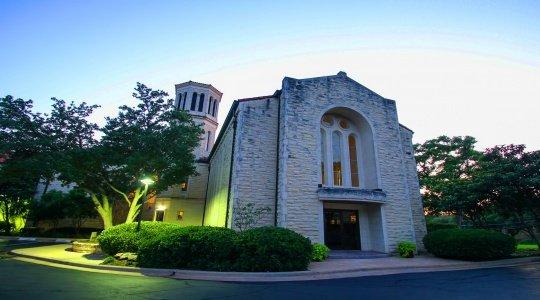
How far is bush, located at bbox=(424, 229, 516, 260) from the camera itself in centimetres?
1180

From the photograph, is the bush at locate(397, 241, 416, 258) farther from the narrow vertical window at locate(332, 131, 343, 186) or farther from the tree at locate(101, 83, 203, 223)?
the tree at locate(101, 83, 203, 223)

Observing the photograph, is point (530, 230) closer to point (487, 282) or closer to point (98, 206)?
point (487, 282)

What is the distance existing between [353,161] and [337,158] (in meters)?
1.22

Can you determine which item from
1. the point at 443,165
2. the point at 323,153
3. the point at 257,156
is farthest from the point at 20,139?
the point at 443,165

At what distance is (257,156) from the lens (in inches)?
587

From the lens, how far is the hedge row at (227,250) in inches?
342

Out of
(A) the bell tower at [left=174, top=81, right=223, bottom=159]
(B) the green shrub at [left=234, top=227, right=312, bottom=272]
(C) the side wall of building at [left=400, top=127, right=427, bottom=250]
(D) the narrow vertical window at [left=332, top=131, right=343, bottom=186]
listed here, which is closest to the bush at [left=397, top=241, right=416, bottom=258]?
(C) the side wall of building at [left=400, top=127, right=427, bottom=250]

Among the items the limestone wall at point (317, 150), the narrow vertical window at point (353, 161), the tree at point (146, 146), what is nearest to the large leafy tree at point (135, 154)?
the tree at point (146, 146)

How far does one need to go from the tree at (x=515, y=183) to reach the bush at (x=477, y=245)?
3.53 metres

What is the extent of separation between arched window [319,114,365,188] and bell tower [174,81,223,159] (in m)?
20.7

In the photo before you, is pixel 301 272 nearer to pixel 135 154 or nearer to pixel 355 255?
pixel 355 255

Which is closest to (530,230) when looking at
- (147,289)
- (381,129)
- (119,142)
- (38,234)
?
(381,129)

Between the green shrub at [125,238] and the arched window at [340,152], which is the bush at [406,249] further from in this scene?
the green shrub at [125,238]

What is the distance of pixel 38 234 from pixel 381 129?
3209 centimetres
